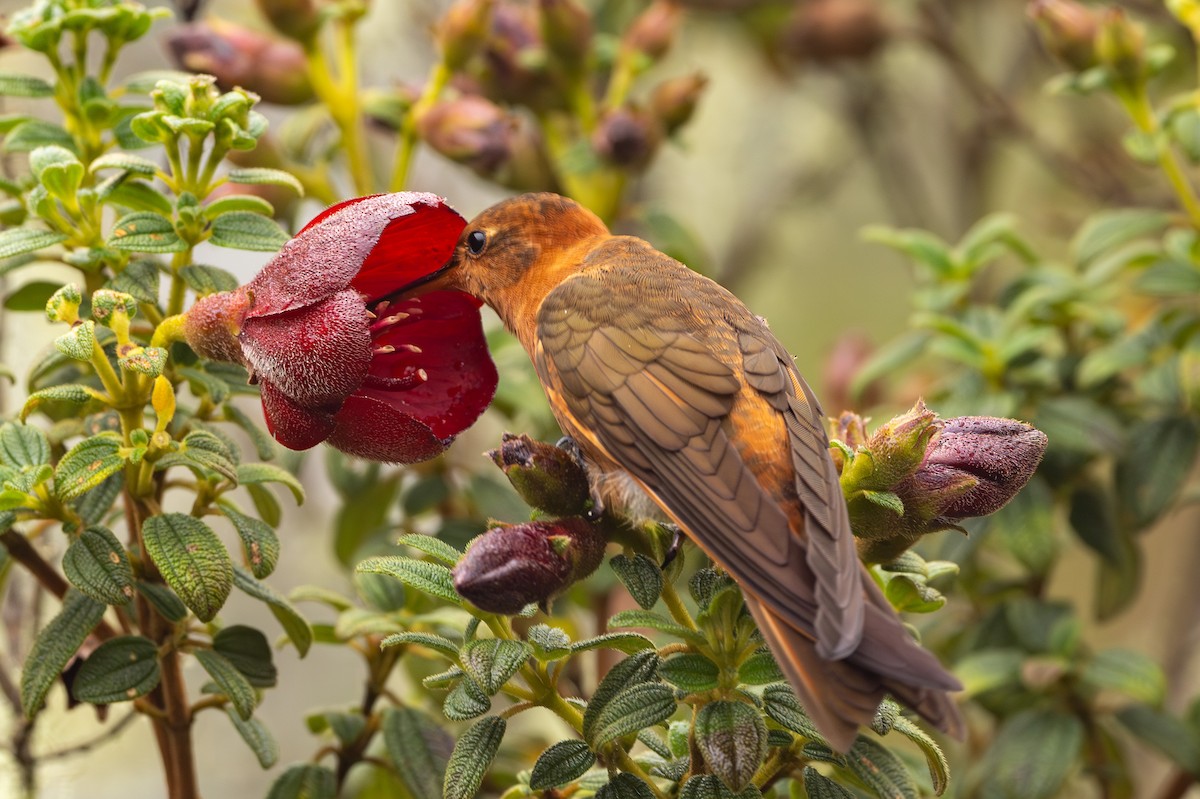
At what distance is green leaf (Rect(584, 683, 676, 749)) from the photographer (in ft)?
2.82

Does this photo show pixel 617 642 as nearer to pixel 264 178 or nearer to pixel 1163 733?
pixel 264 178

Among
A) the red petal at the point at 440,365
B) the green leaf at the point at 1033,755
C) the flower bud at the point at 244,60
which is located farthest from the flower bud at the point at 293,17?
the green leaf at the point at 1033,755

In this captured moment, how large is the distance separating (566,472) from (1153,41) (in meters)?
2.12

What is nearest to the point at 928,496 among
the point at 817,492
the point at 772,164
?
the point at 817,492

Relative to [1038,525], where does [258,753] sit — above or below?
above

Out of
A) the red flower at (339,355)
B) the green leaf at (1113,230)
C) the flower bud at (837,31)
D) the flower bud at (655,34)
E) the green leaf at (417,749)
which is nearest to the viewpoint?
the red flower at (339,355)

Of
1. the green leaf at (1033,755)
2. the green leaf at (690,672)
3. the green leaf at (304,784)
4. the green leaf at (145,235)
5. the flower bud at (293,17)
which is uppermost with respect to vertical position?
the flower bud at (293,17)

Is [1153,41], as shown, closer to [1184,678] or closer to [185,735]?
[1184,678]

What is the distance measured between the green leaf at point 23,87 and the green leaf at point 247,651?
48 centimetres

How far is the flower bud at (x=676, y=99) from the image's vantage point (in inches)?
64.4

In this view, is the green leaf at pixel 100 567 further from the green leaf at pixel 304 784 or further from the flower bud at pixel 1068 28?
the flower bud at pixel 1068 28

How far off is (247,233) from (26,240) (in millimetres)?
158

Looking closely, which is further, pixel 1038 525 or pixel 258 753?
pixel 1038 525

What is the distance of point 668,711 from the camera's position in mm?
875
